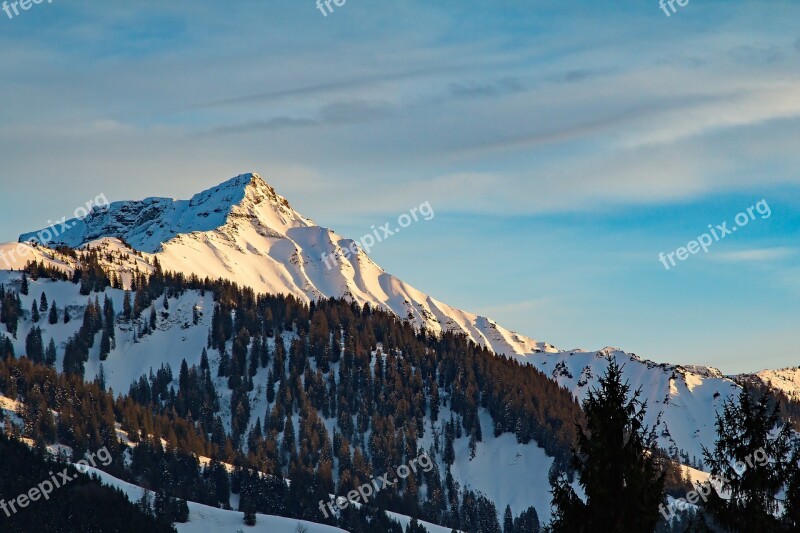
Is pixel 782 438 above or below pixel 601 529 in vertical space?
above

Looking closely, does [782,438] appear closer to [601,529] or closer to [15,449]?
[601,529]

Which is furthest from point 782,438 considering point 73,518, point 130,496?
point 130,496

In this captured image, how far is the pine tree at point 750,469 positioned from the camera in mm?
39094

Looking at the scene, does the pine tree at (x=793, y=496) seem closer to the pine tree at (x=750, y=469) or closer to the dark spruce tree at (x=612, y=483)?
the pine tree at (x=750, y=469)

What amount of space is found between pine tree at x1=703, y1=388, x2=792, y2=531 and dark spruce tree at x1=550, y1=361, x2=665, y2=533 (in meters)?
4.07

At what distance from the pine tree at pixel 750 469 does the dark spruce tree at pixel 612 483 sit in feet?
13.3

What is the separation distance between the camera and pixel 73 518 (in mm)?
179125

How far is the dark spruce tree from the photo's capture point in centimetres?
3581

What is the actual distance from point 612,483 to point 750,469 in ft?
20.9

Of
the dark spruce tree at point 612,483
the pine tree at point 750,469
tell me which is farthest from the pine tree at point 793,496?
the dark spruce tree at point 612,483

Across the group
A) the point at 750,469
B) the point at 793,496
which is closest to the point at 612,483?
the point at 750,469

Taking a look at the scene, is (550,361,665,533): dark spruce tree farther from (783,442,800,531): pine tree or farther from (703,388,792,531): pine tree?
(783,442,800,531): pine tree

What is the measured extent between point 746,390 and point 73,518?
512ft

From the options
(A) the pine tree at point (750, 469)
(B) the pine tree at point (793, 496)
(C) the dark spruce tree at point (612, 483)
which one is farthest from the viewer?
(B) the pine tree at point (793, 496)
